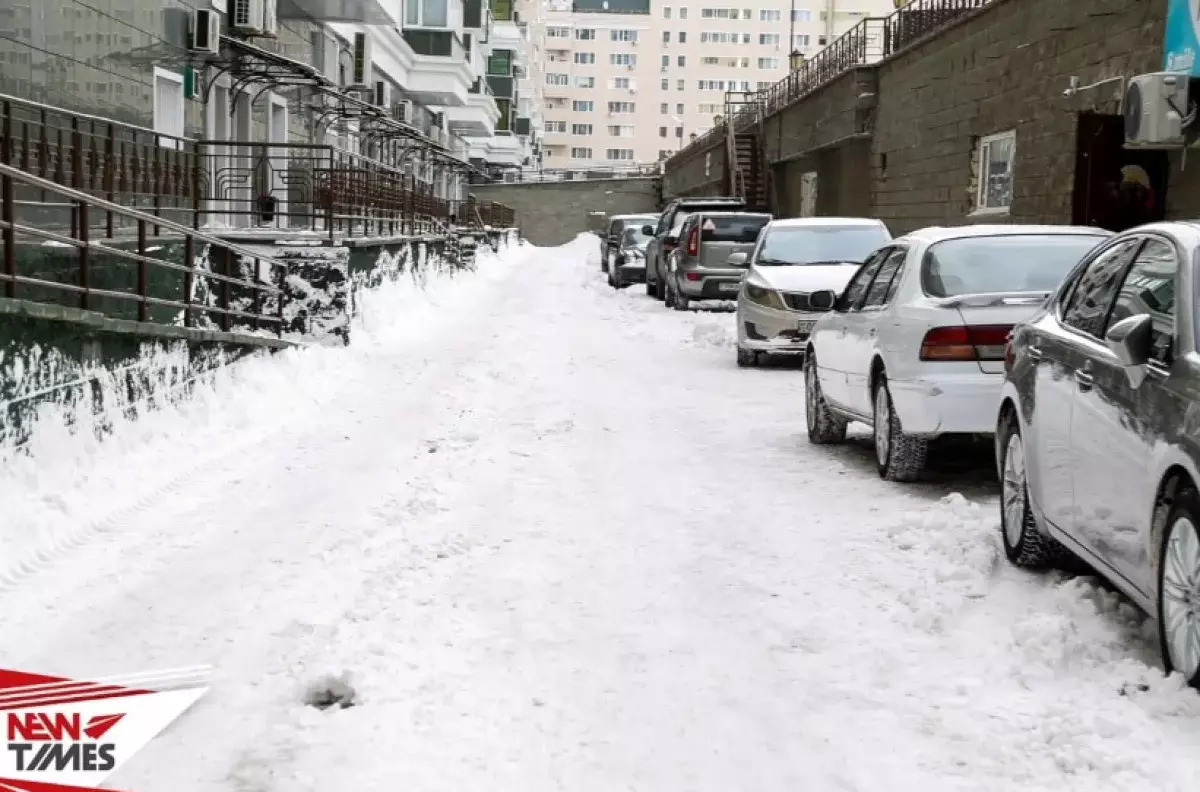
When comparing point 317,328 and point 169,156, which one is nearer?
point 317,328

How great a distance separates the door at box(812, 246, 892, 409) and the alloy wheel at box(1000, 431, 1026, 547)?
3305mm

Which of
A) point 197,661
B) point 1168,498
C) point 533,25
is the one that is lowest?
point 197,661

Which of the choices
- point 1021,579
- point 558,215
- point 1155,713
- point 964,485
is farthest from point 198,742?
point 558,215

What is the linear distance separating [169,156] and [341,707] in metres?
14.4

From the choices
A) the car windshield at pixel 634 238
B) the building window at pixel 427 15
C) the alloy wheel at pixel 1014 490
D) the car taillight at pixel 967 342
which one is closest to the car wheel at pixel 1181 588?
the alloy wheel at pixel 1014 490

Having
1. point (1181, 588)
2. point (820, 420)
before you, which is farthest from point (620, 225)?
point (1181, 588)

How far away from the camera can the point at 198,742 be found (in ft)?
15.0

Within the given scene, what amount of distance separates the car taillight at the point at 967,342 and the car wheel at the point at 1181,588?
380 cm

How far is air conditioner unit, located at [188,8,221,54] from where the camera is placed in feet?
71.7

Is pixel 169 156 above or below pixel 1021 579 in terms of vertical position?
above

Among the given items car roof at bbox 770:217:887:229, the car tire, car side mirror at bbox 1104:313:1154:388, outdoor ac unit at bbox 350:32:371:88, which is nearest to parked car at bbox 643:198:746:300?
car roof at bbox 770:217:887:229

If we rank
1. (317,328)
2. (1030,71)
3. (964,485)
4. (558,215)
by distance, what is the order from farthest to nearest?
(558,215) → (1030,71) → (317,328) → (964,485)

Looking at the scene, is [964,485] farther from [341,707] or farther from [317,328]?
[317,328]

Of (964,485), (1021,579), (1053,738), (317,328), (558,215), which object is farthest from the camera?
(558,215)
